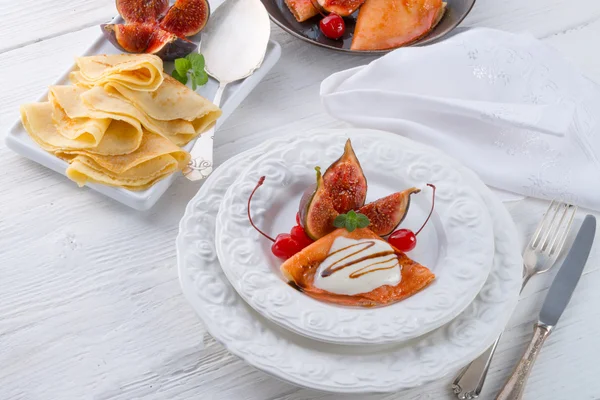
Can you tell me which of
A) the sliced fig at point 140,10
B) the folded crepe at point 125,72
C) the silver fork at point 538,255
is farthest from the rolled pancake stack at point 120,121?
the silver fork at point 538,255

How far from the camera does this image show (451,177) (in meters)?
1.81

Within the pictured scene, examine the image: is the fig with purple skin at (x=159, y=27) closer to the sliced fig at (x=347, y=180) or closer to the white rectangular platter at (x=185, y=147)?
the white rectangular platter at (x=185, y=147)

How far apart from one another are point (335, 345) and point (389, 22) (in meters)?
1.17

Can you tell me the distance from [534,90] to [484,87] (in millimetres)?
145

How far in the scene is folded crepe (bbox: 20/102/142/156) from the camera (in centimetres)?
193

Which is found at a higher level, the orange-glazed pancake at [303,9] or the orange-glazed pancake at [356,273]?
the orange-glazed pancake at [303,9]

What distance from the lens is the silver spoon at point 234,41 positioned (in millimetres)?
2217

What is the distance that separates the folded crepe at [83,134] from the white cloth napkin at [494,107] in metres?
0.57

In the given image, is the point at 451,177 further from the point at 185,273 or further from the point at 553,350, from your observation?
the point at 185,273

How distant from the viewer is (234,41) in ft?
7.54

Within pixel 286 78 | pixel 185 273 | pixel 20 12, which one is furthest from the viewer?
pixel 20 12

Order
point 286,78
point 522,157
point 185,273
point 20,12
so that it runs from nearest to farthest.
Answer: point 185,273 < point 522,157 < point 286,78 < point 20,12

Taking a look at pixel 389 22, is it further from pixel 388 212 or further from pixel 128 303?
pixel 128 303

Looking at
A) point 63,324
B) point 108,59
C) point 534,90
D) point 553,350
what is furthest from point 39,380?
point 534,90
